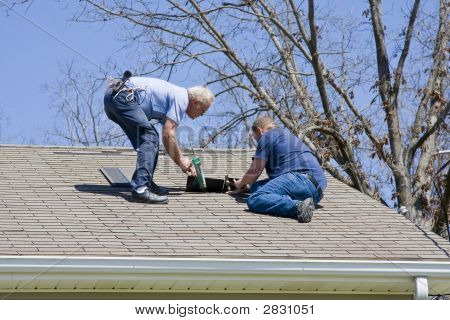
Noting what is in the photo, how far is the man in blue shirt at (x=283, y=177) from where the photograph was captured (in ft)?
31.7

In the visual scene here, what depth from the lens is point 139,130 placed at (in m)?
9.62

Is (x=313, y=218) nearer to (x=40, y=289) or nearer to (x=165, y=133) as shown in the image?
(x=165, y=133)

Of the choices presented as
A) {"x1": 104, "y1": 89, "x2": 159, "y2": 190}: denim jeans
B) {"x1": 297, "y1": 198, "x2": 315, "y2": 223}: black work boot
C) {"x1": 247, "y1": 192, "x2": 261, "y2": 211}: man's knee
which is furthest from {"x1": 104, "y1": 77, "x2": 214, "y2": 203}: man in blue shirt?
{"x1": 297, "y1": 198, "x2": 315, "y2": 223}: black work boot

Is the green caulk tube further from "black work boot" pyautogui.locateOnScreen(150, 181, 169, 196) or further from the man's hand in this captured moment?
"black work boot" pyautogui.locateOnScreen(150, 181, 169, 196)

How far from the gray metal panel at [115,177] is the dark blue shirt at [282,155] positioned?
1.62 m

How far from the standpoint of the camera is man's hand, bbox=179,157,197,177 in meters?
9.88

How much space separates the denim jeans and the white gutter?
5.58 feet

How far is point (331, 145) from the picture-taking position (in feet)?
61.2

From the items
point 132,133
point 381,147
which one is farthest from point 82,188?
point 381,147

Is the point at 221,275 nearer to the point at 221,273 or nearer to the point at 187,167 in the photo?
the point at 221,273

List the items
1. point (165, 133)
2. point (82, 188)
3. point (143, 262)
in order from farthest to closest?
1. point (82, 188)
2. point (165, 133)
3. point (143, 262)
